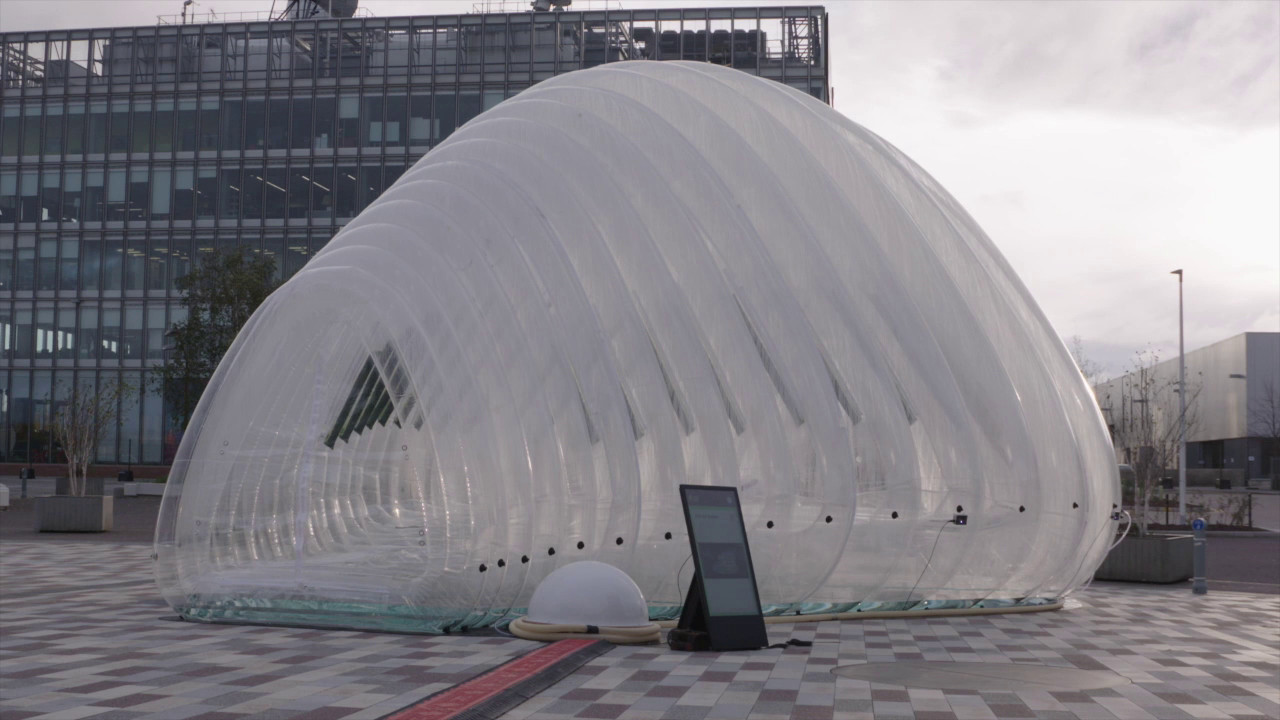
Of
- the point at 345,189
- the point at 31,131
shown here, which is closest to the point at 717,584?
the point at 345,189

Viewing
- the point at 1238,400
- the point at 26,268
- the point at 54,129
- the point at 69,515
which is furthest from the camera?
the point at 1238,400

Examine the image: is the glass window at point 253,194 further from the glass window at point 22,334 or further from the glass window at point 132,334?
the glass window at point 22,334

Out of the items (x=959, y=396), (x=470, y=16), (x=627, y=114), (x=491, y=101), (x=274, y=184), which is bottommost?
(x=959, y=396)

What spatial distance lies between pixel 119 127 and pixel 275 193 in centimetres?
904

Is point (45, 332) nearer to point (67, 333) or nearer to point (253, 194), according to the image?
point (67, 333)

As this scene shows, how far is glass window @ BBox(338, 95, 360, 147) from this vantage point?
58.4m

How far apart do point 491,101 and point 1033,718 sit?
5140 centimetres

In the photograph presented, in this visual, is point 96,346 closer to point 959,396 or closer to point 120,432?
point 120,432

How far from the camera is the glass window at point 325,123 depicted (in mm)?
58719

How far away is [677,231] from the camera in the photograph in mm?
15469

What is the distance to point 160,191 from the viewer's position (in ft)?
196

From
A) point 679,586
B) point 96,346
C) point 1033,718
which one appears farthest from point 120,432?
point 1033,718

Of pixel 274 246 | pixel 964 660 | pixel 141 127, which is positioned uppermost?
pixel 141 127

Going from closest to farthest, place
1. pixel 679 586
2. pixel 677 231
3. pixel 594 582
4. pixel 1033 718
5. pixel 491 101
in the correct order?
pixel 1033 718
pixel 594 582
pixel 679 586
pixel 677 231
pixel 491 101
